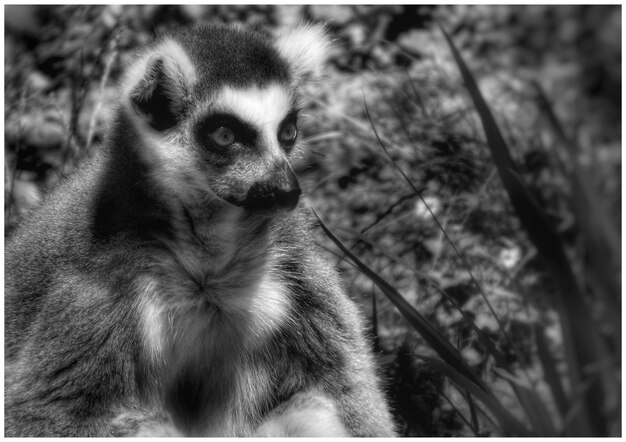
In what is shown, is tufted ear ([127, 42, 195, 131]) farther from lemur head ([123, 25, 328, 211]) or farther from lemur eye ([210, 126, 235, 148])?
lemur eye ([210, 126, 235, 148])

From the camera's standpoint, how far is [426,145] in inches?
180

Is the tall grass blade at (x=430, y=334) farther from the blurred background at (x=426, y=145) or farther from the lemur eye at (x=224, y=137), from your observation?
the lemur eye at (x=224, y=137)

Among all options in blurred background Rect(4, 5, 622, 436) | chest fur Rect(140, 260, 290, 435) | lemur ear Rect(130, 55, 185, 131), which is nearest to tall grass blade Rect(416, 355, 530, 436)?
blurred background Rect(4, 5, 622, 436)

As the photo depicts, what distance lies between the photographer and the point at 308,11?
4.16m

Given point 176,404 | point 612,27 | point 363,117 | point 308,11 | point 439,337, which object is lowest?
point 176,404

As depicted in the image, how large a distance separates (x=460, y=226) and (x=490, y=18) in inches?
55.3

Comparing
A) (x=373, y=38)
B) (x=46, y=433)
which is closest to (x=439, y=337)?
(x=46, y=433)

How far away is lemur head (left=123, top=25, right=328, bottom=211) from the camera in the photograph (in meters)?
2.83

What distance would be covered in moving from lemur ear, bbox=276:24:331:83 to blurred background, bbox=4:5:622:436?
275 millimetres

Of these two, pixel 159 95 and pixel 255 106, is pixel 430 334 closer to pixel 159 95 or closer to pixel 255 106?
pixel 255 106

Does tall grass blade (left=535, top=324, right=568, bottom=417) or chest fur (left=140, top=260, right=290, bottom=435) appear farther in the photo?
chest fur (left=140, top=260, right=290, bottom=435)

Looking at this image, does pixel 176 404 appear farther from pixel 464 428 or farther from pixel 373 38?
pixel 373 38

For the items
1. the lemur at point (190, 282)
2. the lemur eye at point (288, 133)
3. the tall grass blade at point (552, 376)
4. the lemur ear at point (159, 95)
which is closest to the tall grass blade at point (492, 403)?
the tall grass blade at point (552, 376)

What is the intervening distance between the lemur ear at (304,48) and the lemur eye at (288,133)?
325 millimetres
